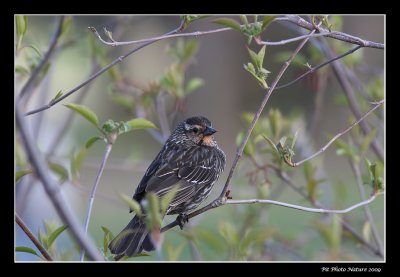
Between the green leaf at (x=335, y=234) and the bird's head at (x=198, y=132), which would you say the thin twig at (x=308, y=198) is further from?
the bird's head at (x=198, y=132)

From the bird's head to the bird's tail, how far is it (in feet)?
4.13

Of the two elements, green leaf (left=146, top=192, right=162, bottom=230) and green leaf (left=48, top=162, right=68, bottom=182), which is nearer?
green leaf (left=146, top=192, right=162, bottom=230)

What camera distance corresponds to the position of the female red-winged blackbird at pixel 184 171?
435 centimetres

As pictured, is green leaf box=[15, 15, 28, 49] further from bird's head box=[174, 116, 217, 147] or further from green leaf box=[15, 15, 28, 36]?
bird's head box=[174, 116, 217, 147]

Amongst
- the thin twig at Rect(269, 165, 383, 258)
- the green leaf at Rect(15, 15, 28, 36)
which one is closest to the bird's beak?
the thin twig at Rect(269, 165, 383, 258)

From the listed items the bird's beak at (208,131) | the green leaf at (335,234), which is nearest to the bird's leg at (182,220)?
the bird's beak at (208,131)

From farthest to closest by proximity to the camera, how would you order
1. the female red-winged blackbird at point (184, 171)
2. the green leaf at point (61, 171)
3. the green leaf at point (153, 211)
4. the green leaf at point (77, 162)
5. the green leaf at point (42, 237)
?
the female red-winged blackbird at point (184, 171) → the green leaf at point (61, 171) → the green leaf at point (77, 162) → the green leaf at point (42, 237) → the green leaf at point (153, 211)

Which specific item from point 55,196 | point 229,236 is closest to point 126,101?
point 229,236

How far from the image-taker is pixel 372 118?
5371 millimetres

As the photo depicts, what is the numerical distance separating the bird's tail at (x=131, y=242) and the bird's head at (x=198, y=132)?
126 cm

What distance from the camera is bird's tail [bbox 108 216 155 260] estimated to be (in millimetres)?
3398

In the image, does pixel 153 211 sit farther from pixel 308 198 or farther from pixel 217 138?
pixel 217 138

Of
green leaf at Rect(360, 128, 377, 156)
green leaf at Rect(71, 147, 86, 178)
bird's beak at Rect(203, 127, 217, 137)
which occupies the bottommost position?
green leaf at Rect(71, 147, 86, 178)
